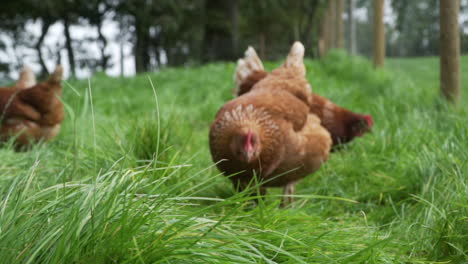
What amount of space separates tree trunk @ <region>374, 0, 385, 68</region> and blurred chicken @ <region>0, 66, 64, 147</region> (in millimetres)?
5317

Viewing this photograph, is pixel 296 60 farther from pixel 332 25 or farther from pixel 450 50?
pixel 332 25

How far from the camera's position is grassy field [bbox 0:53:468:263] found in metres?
1.20

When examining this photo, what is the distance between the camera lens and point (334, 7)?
48.0 feet

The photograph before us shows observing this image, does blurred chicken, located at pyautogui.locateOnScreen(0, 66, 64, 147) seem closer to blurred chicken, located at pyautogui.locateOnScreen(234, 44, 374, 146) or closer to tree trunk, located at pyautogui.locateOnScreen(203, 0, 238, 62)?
blurred chicken, located at pyautogui.locateOnScreen(234, 44, 374, 146)

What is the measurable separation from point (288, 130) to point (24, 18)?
1621cm

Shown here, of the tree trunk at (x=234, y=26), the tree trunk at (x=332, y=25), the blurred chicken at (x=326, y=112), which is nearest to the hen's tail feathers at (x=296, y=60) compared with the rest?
the blurred chicken at (x=326, y=112)

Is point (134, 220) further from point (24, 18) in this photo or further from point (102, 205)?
point (24, 18)

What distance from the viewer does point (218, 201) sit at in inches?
98.4

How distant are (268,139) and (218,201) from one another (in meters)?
0.49

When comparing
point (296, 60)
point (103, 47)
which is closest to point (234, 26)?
point (103, 47)

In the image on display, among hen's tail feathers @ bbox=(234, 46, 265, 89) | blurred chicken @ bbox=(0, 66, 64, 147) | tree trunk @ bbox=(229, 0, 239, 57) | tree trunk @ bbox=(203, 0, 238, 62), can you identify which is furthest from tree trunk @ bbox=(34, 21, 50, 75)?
hen's tail feathers @ bbox=(234, 46, 265, 89)

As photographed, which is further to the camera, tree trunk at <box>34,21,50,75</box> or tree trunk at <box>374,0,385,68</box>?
tree trunk at <box>34,21,50,75</box>

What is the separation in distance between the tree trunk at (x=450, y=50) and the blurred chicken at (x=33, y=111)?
12.4ft

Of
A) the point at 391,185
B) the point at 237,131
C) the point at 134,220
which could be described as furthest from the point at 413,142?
the point at 134,220
